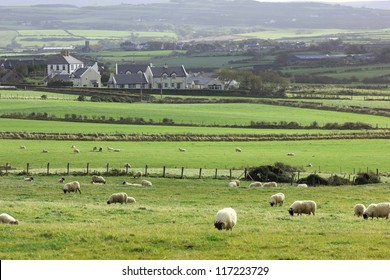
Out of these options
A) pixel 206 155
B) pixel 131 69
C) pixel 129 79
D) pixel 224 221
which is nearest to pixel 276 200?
pixel 224 221

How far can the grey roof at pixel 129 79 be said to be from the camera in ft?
421

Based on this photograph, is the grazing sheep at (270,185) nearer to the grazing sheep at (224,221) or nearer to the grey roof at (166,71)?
the grazing sheep at (224,221)

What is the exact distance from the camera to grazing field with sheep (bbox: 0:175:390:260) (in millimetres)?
18469

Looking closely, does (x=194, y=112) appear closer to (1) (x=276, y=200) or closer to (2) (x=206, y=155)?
(2) (x=206, y=155)

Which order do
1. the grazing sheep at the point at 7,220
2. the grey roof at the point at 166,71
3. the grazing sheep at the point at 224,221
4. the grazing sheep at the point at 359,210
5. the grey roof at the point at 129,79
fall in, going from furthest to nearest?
1. the grey roof at the point at 166,71
2. the grey roof at the point at 129,79
3. the grazing sheep at the point at 359,210
4. the grazing sheep at the point at 7,220
5. the grazing sheep at the point at 224,221

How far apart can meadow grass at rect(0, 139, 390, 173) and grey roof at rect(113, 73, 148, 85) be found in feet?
216

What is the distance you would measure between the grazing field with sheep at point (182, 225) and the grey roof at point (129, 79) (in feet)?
291

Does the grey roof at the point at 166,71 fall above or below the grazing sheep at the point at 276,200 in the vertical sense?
below

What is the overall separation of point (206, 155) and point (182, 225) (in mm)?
30476

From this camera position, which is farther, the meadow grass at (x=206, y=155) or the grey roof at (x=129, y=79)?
the grey roof at (x=129, y=79)

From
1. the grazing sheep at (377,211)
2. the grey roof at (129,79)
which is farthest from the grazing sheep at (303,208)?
the grey roof at (129,79)

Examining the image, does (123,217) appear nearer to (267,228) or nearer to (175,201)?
(267,228)

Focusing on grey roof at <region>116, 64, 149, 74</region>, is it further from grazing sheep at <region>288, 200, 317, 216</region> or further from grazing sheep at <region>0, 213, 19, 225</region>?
grazing sheep at <region>0, 213, 19, 225</region>

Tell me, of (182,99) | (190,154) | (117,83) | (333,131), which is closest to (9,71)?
(117,83)
